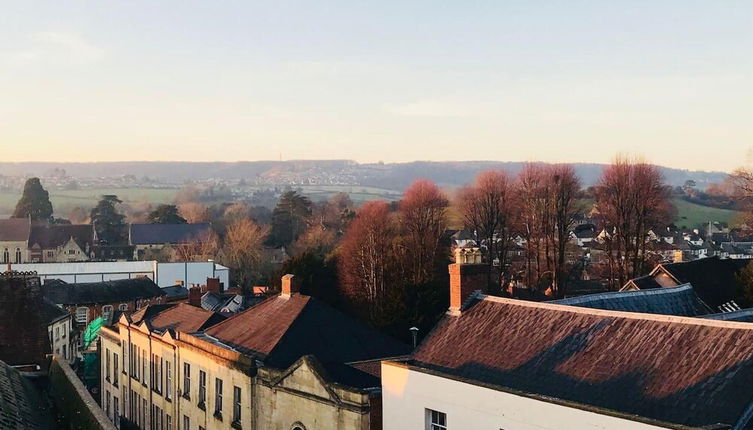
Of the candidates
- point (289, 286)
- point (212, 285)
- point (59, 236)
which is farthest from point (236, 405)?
point (59, 236)

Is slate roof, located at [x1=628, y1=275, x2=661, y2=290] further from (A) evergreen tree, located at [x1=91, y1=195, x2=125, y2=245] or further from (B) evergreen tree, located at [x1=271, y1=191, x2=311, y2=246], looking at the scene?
(A) evergreen tree, located at [x1=91, y1=195, x2=125, y2=245]

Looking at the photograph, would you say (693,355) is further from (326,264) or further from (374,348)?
(326,264)

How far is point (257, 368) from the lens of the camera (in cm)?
2453

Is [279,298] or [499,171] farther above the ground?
[499,171]

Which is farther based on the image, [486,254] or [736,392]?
[486,254]

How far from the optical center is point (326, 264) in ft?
206

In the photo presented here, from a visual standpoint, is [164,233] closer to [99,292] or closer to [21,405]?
[99,292]

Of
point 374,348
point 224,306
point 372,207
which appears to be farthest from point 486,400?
point 372,207

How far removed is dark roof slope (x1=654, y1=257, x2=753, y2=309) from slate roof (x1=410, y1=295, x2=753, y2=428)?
23.3 m

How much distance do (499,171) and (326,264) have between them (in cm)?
2062

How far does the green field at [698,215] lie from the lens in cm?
15475

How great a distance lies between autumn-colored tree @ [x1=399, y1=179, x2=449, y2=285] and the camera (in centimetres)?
6146

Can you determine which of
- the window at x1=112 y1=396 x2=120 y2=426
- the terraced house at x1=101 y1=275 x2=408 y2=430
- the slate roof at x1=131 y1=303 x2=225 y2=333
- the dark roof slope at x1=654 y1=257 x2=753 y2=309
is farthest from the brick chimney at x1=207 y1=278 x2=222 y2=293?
the dark roof slope at x1=654 y1=257 x2=753 y2=309

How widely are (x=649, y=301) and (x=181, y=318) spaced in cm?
2003
